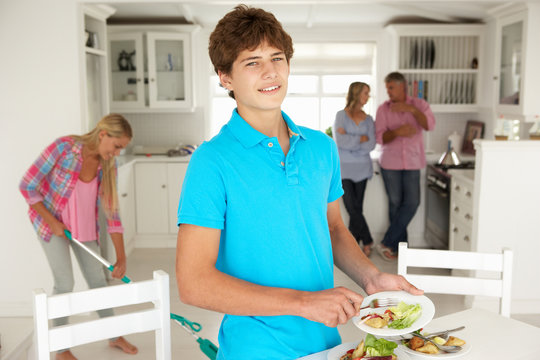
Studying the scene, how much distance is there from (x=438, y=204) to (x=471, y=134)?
111 centimetres

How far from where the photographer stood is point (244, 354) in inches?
54.6

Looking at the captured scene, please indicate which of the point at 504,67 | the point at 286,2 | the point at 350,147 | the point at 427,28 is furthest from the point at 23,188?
the point at 427,28

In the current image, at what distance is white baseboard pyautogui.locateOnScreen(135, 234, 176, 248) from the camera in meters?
5.79

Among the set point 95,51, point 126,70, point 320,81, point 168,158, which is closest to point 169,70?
point 126,70

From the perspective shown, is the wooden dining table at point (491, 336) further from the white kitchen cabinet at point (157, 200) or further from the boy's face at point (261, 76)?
the white kitchen cabinet at point (157, 200)

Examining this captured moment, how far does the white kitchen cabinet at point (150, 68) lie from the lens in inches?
231

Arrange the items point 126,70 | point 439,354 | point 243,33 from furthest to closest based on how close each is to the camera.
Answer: point 126,70
point 439,354
point 243,33

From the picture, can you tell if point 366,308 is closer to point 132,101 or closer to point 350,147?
point 350,147

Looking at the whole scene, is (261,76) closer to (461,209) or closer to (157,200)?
(461,209)

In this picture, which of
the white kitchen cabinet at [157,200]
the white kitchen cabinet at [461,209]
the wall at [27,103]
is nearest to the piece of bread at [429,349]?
the white kitchen cabinet at [461,209]

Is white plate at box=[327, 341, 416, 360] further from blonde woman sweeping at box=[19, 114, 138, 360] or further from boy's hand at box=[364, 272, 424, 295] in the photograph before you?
blonde woman sweeping at box=[19, 114, 138, 360]

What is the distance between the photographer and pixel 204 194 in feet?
4.31

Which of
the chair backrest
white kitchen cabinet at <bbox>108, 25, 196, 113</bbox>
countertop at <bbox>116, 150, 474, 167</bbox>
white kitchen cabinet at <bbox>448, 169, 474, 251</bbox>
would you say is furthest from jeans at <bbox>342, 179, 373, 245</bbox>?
the chair backrest

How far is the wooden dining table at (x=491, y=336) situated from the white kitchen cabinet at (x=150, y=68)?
462cm
